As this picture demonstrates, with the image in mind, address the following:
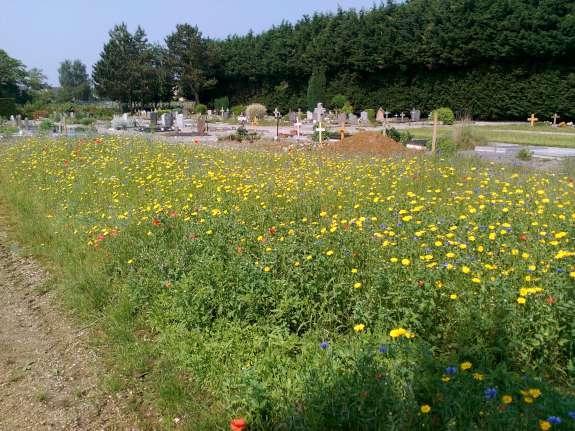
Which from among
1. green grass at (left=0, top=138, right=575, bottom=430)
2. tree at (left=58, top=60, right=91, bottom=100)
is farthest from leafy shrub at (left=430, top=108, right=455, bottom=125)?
tree at (left=58, top=60, right=91, bottom=100)

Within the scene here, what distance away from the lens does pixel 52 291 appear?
507 centimetres

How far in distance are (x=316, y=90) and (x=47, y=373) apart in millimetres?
39781

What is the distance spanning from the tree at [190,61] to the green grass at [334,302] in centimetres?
4877

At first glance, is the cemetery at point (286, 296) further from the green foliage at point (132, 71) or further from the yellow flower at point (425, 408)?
the green foliage at point (132, 71)

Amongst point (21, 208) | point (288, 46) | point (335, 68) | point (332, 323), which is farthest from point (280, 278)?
point (288, 46)

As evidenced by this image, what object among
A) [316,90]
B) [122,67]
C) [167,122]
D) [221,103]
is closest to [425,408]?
[167,122]

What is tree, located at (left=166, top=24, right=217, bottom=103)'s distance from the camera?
173 feet

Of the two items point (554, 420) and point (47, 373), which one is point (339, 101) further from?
point (554, 420)

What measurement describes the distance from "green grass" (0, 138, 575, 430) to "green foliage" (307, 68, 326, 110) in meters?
36.0

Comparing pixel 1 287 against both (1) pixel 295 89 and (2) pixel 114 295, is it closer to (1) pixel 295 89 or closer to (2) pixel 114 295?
(2) pixel 114 295

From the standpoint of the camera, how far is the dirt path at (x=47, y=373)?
306 centimetres

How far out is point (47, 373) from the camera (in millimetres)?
3594

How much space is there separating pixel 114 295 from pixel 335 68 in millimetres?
40762

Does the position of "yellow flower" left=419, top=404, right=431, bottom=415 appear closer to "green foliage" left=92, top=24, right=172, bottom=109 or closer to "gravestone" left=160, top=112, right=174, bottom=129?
"gravestone" left=160, top=112, right=174, bottom=129
